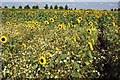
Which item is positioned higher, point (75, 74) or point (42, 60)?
point (42, 60)

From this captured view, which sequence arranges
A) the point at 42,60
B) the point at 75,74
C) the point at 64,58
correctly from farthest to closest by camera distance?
the point at 64,58, the point at 75,74, the point at 42,60

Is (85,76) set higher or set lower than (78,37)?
lower

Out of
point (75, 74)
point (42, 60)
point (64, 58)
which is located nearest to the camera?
point (42, 60)

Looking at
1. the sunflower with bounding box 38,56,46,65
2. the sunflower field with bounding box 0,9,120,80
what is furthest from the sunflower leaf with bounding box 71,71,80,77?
the sunflower with bounding box 38,56,46,65

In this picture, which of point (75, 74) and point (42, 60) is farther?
point (75, 74)

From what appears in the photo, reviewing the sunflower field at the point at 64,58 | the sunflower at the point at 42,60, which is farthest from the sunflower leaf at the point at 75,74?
the sunflower at the point at 42,60

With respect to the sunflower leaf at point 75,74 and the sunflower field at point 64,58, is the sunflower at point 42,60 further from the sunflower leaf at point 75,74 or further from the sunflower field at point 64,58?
the sunflower leaf at point 75,74

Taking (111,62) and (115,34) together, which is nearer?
(111,62)

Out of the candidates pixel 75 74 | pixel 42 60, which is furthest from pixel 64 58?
pixel 42 60

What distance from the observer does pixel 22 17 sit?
15375mm

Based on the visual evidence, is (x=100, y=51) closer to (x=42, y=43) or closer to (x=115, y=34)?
(x=115, y=34)

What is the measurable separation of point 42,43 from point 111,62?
1367 mm

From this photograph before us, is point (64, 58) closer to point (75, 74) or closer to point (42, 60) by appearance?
point (75, 74)

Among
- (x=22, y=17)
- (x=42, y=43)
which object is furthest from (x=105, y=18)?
(x=42, y=43)
